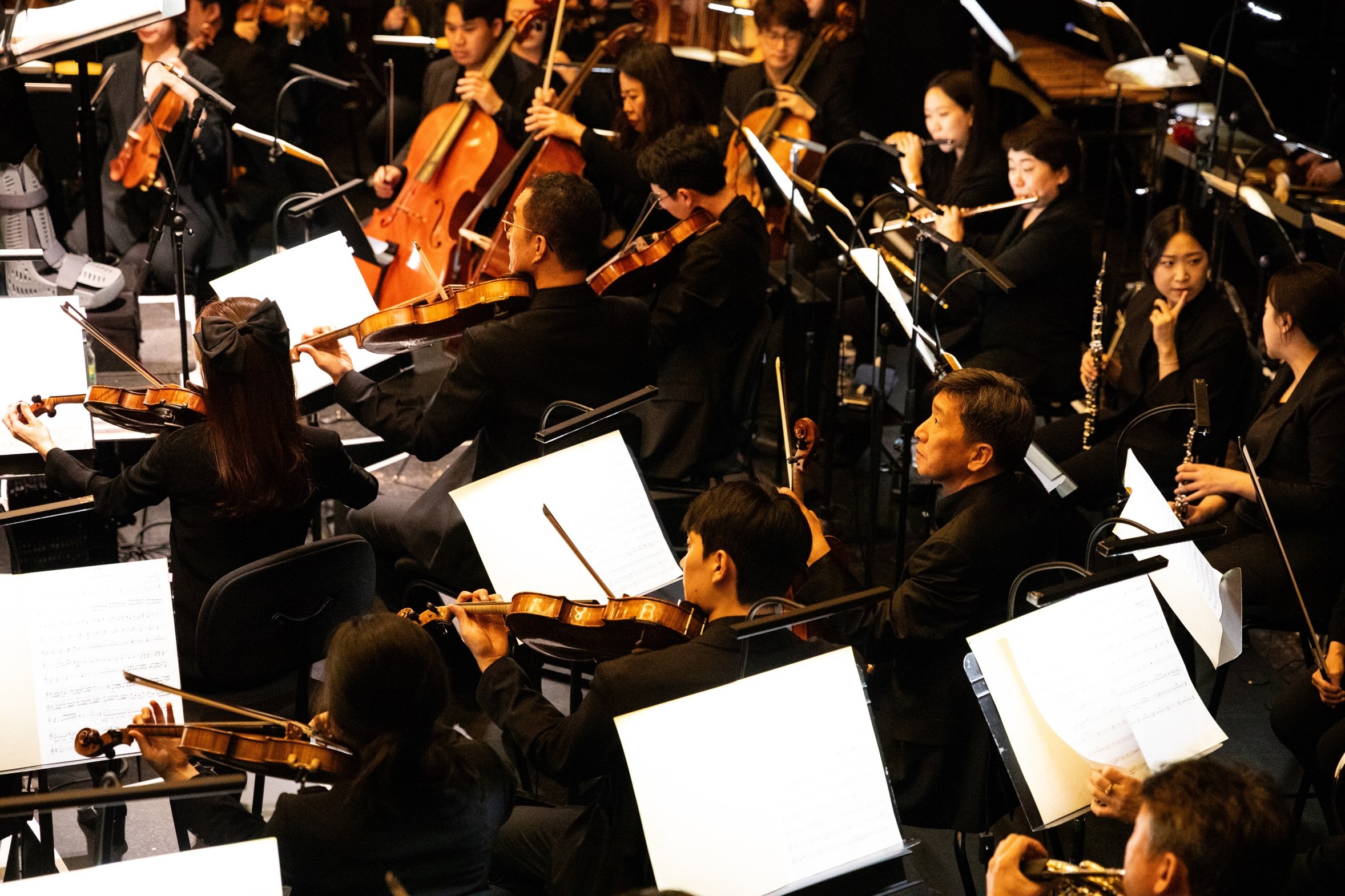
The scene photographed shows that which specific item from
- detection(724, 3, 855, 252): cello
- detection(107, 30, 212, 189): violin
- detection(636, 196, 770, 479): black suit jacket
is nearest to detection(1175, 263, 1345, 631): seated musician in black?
detection(636, 196, 770, 479): black suit jacket

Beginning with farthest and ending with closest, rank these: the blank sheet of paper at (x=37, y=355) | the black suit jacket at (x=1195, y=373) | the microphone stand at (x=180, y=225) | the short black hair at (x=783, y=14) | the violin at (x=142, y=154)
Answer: the short black hair at (x=783, y=14) < the violin at (x=142, y=154) < the black suit jacket at (x=1195, y=373) < the microphone stand at (x=180, y=225) < the blank sheet of paper at (x=37, y=355)

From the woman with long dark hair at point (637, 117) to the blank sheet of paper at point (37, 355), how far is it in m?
2.17

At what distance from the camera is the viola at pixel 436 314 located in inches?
132

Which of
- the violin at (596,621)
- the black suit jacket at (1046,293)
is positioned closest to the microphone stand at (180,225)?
the violin at (596,621)

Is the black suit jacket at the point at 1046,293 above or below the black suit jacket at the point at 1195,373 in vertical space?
above

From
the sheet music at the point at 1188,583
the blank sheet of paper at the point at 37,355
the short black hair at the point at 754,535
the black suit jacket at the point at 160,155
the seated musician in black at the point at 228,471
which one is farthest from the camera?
the black suit jacket at the point at 160,155

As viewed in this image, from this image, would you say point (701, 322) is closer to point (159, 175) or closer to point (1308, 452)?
point (1308, 452)

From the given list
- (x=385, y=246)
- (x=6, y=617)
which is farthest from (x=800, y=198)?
(x=6, y=617)

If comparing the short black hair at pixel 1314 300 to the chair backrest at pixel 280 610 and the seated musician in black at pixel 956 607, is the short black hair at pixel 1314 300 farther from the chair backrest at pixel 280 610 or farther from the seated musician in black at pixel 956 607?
the chair backrest at pixel 280 610

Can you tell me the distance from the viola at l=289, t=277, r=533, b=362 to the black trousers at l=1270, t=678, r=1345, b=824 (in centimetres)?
204

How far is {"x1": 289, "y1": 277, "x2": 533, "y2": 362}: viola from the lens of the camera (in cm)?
335

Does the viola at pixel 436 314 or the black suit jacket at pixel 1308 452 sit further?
the viola at pixel 436 314

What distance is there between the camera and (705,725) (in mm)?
1937

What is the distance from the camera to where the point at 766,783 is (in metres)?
1.96
